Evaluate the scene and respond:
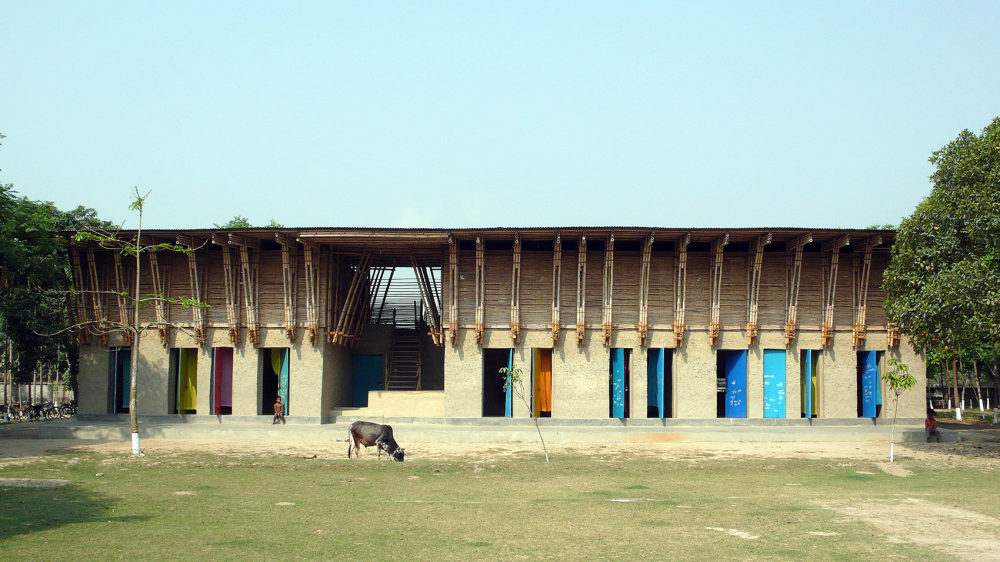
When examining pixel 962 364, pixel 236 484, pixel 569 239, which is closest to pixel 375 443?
pixel 236 484

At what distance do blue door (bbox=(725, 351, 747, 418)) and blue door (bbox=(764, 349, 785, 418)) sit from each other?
806mm

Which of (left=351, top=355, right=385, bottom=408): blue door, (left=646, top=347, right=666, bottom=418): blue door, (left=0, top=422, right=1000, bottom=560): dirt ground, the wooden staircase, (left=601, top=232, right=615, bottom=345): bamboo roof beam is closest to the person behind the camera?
(left=0, top=422, right=1000, bottom=560): dirt ground

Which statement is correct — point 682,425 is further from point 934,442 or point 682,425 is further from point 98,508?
point 98,508

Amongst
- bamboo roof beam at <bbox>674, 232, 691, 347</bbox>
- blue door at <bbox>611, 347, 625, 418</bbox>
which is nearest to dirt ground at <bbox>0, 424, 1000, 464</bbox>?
blue door at <bbox>611, 347, 625, 418</bbox>

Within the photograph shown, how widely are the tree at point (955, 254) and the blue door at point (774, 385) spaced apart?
5.67m

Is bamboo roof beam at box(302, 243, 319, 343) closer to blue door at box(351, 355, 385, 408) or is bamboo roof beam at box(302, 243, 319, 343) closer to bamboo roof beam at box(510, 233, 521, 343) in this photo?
blue door at box(351, 355, 385, 408)

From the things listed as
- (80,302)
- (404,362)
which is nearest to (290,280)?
(404,362)

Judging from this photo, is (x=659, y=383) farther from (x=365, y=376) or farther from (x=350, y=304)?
(x=365, y=376)

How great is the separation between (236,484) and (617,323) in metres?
17.0

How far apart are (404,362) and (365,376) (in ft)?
7.66

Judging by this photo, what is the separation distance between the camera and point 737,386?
32594 mm

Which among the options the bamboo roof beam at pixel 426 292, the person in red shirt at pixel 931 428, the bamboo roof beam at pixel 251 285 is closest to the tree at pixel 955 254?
the person in red shirt at pixel 931 428

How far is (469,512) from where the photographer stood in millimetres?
15781

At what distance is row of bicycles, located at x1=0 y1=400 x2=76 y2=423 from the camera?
41719mm
